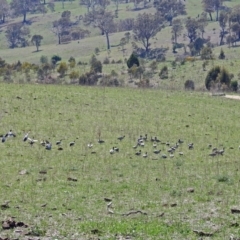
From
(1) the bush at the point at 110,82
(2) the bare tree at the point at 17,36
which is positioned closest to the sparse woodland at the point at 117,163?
(1) the bush at the point at 110,82

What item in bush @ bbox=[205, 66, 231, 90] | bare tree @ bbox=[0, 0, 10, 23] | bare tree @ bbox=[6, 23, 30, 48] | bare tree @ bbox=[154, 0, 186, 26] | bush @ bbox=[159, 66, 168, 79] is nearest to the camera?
bush @ bbox=[205, 66, 231, 90]

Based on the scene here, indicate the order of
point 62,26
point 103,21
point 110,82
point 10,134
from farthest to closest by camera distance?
point 62,26, point 103,21, point 110,82, point 10,134

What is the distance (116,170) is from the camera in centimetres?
1975

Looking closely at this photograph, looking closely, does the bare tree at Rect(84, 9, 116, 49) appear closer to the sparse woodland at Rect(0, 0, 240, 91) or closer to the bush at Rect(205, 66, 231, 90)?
the sparse woodland at Rect(0, 0, 240, 91)

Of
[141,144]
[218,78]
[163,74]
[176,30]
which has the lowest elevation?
[163,74]

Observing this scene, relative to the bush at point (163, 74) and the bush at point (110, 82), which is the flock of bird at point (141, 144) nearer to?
the bush at point (110, 82)

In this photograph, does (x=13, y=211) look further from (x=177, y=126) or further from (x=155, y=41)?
(x=155, y=41)

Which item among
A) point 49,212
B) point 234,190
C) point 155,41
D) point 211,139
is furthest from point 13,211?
point 155,41

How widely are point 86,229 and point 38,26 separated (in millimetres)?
167034

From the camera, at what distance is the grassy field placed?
1385 centimetres

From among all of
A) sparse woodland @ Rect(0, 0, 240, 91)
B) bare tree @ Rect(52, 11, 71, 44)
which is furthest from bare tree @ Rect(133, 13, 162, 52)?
bare tree @ Rect(52, 11, 71, 44)

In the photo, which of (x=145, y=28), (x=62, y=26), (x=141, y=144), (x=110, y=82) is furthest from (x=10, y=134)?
(x=62, y=26)

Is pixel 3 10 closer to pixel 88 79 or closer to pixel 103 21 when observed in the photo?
pixel 103 21

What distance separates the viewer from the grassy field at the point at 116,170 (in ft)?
45.4
